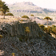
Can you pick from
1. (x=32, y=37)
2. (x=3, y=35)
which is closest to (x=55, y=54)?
(x=32, y=37)

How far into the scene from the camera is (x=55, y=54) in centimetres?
3231

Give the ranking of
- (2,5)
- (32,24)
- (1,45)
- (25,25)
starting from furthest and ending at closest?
(2,5)
(32,24)
(25,25)
(1,45)

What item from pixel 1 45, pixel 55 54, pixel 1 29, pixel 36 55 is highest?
pixel 1 29

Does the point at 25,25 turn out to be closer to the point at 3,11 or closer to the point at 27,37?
the point at 27,37

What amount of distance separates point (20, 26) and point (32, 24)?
850 centimetres

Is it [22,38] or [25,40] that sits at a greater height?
[22,38]

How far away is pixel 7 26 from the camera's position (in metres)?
31.4

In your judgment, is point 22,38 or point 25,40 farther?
point 25,40

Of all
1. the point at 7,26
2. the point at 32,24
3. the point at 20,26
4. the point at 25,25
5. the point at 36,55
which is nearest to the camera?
the point at 36,55

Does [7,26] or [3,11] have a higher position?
[3,11]

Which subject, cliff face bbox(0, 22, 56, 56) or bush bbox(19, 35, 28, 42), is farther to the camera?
bush bbox(19, 35, 28, 42)

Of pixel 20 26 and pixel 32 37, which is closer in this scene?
pixel 20 26

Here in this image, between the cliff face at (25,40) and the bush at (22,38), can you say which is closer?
the cliff face at (25,40)

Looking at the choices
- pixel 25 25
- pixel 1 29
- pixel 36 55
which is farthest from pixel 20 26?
pixel 36 55
